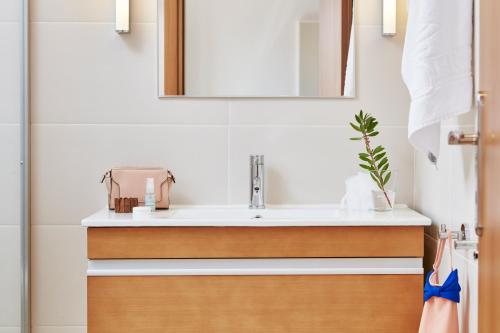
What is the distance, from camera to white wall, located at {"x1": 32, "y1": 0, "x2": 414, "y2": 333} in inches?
81.0

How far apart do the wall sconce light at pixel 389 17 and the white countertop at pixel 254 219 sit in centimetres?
65

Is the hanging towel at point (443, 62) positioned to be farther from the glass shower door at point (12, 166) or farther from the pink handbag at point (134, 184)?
the glass shower door at point (12, 166)

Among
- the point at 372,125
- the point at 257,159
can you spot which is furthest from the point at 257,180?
the point at 372,125

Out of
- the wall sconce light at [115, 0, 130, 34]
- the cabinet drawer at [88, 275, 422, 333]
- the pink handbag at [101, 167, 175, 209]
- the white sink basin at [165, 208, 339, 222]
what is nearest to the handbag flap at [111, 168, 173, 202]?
the pink handbag at [101, 167, 175, 209]

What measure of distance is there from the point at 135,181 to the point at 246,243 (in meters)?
0.47

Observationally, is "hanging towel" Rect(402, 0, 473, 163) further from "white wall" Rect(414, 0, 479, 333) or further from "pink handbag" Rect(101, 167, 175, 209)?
"pink handbag" Rect(101, 167, 175, 209)

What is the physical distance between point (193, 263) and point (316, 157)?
658 millimetres

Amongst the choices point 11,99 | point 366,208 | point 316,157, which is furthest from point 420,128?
point 11,99

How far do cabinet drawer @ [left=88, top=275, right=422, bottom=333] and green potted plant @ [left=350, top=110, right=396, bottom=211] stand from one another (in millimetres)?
293

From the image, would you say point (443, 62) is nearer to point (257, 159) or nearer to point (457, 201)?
point (457, 201)

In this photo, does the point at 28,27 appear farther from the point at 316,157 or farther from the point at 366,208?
the point at 366,208

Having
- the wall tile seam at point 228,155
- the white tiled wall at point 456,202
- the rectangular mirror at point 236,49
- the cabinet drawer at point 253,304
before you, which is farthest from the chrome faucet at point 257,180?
the white tiled wall at point 456,202

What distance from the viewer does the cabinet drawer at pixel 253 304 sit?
5.50ft

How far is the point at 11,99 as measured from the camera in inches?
78.1
